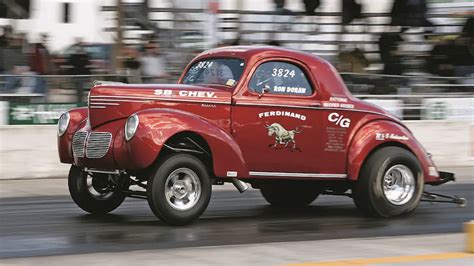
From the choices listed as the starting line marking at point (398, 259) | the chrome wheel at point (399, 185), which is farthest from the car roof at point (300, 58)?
the starting line marking at point (398, 259)

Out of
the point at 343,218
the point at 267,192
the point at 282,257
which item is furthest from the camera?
the point at 267,192

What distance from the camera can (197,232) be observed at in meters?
8.48

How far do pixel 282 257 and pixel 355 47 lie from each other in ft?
40.6

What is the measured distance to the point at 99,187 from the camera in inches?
373

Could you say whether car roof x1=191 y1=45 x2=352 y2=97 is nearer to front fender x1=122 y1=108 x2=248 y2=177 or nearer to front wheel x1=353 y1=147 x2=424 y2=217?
front wheel x1=353 y1=147 x2=424 y2=217

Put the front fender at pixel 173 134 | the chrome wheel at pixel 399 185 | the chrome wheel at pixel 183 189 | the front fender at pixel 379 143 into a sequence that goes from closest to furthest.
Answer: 1. the front fender at pixel 173 134
2. the chrome wheel at pixel 183 189
3. the front fender at pixel 379 143
4. the chrome wheel at pixel 399 185

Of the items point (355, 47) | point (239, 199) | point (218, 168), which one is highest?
point (355, 47)

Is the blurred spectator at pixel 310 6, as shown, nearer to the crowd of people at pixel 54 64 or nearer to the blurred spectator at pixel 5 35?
the crowd of people at pixel 54 64

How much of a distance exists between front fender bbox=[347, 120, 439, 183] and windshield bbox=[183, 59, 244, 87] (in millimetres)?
1526

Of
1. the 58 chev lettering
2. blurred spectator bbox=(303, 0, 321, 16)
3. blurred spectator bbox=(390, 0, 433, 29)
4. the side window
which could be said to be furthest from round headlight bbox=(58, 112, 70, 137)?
blurred spectator bbox=(390, 0, 433, 29)

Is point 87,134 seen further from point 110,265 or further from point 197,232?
point 110,265

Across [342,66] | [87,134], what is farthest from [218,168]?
[342,66]

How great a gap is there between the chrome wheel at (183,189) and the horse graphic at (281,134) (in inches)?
40.9

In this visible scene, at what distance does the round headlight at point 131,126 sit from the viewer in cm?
835
